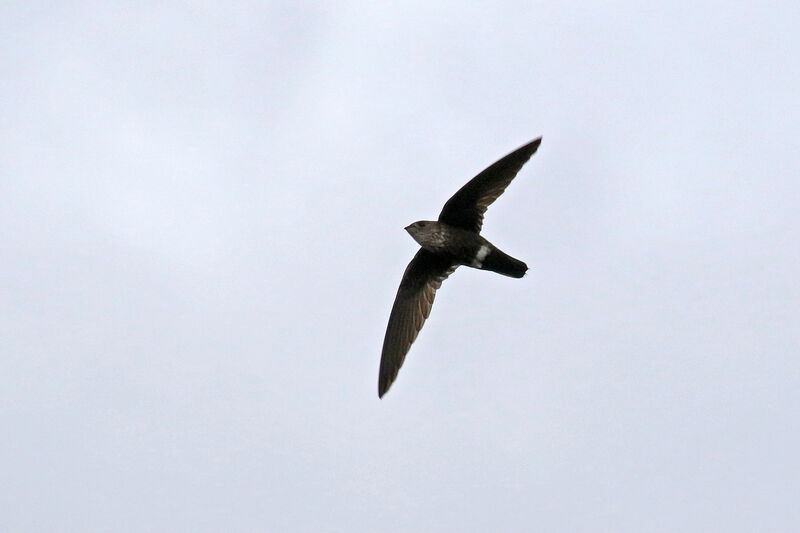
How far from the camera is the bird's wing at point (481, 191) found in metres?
15.1

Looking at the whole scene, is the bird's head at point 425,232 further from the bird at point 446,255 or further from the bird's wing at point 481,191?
the bird's wing at point 481,191

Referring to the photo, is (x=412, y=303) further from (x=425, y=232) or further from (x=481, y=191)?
(x=481, y=191)

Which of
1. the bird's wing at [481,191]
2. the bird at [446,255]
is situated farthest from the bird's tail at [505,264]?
the bird's wing at [481,191]

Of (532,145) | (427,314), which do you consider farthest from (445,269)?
(532,145)

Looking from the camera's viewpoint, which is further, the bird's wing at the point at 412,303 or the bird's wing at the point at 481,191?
the bird's wing at the point at 412,303

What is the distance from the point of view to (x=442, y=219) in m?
15.7

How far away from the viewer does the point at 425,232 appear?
50.7 feet

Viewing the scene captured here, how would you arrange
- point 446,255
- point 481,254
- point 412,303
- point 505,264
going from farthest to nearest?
point 412,303 → point 446,255 → point 481,254 → point 505,264

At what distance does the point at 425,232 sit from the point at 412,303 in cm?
115

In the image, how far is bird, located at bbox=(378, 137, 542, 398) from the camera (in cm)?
1524

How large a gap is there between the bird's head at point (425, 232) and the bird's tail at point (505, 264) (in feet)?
2.16

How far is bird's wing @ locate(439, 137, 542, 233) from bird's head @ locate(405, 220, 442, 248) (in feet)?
0.74

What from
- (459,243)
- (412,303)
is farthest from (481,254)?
(412,303)

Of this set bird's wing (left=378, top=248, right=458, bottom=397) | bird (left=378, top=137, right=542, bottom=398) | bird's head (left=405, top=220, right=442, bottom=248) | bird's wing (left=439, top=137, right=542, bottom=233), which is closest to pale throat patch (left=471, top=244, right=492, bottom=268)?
bird (left=378, top=137, right=542, bottom=398)
